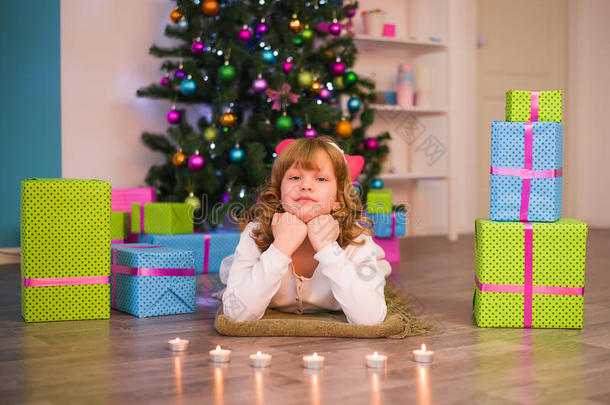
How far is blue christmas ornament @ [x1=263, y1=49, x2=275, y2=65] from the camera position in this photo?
3.59m

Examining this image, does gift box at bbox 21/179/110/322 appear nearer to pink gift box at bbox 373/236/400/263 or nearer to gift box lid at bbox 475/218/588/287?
Answer: gift box lid at bbox 475/218/588/287

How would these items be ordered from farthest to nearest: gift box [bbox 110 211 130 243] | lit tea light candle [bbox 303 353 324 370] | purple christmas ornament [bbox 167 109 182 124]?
1. purple christmas ornament [bbox 167 109 182 124]
2. gift box [bbox 110 211 130 243]
3. lit tea light candle [bbox 303 353 324 370]

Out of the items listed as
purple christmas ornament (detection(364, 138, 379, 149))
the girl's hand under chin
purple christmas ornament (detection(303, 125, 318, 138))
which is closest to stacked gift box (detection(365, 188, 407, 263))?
purple christmas ornament (detection(303, 125, 318, 138))

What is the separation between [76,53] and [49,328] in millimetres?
2188

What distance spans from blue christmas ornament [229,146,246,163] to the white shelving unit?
4.76 ft

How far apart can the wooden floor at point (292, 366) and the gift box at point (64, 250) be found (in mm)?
61

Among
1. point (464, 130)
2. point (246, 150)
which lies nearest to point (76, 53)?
point (246, 150)

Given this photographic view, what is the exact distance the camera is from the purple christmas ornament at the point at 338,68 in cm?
391

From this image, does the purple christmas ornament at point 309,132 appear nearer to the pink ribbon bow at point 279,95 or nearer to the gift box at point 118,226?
the pink ribbon bow at point 279,95

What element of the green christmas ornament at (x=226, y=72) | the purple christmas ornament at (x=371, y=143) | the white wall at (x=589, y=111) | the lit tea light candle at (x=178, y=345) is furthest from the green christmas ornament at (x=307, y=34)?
the white wall at (x=589, y=111)

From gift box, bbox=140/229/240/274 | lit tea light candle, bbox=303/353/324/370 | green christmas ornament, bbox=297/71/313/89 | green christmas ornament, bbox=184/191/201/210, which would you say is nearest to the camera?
lit tea light candle, bbox=303/353/324/370

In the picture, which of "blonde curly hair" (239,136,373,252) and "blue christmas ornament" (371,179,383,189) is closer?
"blonde curly hair" (239,136,373,252)

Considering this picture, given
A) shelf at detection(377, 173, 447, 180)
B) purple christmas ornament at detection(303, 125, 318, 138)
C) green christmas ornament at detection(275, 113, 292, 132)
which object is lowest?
shelf at detection(377, 173, 447, 180)

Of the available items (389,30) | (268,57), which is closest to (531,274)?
(268,57)
